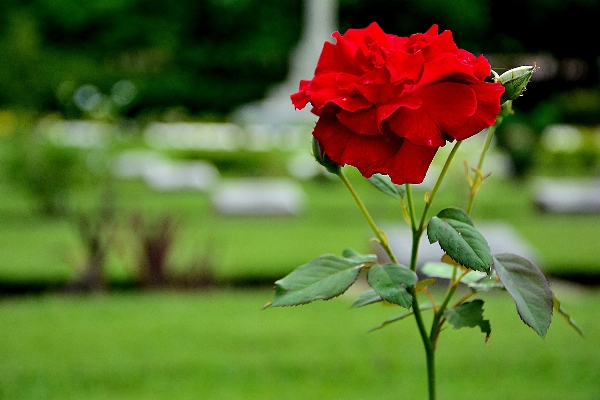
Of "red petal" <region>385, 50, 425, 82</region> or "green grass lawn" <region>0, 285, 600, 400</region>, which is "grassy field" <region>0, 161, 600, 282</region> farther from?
"red petal" <region>385, 50, 425, 82</region>

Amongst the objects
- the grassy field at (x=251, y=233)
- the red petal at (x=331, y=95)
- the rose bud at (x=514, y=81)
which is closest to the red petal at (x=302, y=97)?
the red petal at (x=331, y=95)

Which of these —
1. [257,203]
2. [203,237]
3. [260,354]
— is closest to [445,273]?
[260,354]

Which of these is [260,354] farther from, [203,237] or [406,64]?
[203,237]

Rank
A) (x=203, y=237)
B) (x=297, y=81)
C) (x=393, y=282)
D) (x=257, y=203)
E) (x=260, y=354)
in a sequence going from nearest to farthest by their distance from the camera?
(x=393, y=282) < (x=260, y=354) < (x=203, y=237) < (x=257, y=203) < (x=297, y=81)

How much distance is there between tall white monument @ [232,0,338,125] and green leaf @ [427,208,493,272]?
1187 cm

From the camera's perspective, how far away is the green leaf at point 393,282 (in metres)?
0.81

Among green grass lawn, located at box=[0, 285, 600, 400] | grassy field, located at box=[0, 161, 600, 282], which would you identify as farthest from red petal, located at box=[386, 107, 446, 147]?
grassy field, located at box=[0, 161, 600, 282]

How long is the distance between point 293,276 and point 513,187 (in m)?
8.46

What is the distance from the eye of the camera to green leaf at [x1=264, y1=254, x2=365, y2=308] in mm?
839

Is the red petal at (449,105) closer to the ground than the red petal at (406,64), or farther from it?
closer to the ground

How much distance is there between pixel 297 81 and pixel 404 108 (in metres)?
17.1

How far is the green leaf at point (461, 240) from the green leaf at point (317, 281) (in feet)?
0.37

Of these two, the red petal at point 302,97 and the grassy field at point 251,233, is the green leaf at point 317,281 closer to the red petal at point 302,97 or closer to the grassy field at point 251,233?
the red petal at point 302,97

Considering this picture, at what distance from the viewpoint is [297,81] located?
57.7ft
